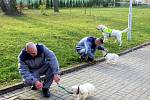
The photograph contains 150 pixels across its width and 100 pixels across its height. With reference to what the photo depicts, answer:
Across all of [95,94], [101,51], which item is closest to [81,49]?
[101,51]

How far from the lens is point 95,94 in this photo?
327 inches

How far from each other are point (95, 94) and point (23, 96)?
164 centimetres

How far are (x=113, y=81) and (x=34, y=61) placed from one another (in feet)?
8.66

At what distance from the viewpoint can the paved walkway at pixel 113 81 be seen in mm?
8086

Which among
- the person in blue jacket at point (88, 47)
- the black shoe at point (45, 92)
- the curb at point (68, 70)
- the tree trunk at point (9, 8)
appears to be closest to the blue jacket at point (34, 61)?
the black shoe at point (45, 92)

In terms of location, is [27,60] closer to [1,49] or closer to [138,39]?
[1,49]

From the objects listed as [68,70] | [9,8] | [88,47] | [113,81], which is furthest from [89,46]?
[9,8]

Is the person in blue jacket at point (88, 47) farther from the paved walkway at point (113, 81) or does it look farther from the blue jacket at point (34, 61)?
the blue jacket at point (34, 61)

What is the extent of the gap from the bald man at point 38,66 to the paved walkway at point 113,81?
431mm

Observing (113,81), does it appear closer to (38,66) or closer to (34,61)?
(38,66)

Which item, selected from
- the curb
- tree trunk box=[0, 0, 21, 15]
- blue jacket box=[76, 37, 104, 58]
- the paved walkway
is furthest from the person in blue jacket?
tree trunk box=[0, 0, 21, 15]

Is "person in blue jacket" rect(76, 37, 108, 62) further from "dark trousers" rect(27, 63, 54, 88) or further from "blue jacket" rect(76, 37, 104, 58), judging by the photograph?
"dark trousers" rect(27, 63, 54, 88)

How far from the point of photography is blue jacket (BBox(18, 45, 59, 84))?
7.55m

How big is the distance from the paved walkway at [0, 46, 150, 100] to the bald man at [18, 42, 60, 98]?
0.43 meters
